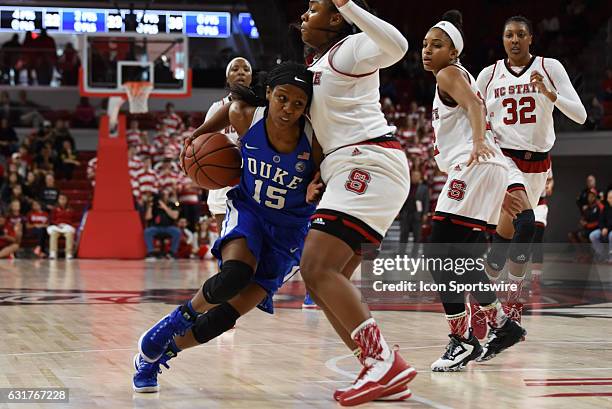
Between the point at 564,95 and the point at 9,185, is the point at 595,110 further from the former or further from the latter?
the point at 564,95

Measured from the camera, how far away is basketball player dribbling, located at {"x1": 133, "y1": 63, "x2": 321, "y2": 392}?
15.0ft

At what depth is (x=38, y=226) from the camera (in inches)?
739

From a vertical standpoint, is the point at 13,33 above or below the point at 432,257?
above

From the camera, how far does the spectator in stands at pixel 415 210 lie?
1862 centimetres

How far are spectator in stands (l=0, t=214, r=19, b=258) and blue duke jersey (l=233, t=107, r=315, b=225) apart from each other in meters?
14.2

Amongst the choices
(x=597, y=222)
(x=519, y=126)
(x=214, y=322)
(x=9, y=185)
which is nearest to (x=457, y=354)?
(x=214, y=322)

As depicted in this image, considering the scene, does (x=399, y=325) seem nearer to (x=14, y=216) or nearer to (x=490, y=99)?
(x=490, y=99)

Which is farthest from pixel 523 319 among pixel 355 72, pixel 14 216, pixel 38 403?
pixel 14 216

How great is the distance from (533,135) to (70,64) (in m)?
19.7

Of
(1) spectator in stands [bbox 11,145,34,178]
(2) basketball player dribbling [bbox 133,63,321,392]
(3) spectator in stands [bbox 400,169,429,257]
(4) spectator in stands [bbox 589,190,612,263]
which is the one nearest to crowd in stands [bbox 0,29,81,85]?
(1) spectator in stands [bbox 11,145,34,178]

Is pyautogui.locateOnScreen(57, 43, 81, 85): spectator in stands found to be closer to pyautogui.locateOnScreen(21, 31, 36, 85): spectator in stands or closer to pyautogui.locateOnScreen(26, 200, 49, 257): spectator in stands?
pyautogui.locateOnScreen(21, 31, 36, 85): spectator in stands

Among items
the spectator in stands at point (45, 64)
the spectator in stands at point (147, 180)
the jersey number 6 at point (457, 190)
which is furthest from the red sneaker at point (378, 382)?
the spectator in stands at point (45, 64)

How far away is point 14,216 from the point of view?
1866 cm

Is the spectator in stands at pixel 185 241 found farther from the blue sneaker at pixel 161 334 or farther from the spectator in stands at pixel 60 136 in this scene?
the blue sneaker at pixel 161 334
